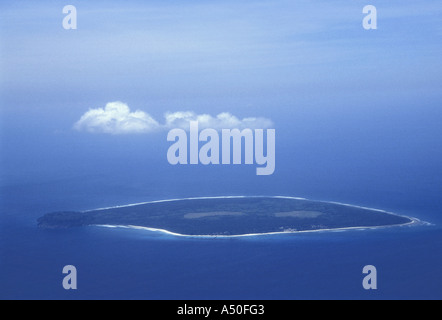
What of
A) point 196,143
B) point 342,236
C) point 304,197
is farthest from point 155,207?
point 342,236

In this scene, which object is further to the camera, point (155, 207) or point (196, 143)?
point (155, 207)
